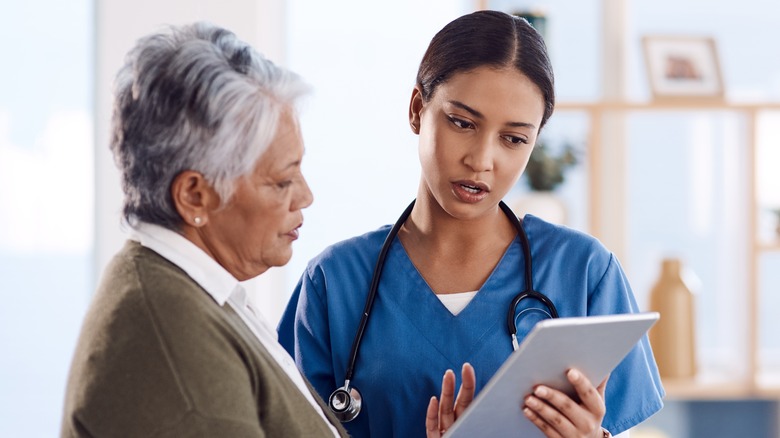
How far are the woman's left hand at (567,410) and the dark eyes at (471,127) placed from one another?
400 mm

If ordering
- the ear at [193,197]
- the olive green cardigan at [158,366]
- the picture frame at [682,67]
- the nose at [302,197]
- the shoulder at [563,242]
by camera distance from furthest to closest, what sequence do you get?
the picture frame at [682,67] < the shoulder at [563,242] < the nose at [302,197] < the ear at [193,197] < the olive green cardigan at [158,366]

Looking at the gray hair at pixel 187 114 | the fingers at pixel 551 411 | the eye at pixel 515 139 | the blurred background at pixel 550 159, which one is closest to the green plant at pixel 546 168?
the blurred background at pixel 550 159

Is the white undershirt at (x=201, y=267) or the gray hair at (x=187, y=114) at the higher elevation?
the gray hair at (x=187, y=114)

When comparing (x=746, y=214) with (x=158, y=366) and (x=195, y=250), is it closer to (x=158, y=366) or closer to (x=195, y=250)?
(x=195, y=250)

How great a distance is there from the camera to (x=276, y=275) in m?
3.10

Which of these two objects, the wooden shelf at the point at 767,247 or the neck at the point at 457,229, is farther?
the wooden shelf at the point at 767,247

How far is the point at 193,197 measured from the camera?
3.51 feet

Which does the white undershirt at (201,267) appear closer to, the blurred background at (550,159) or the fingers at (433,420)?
the fingers at (433,420)

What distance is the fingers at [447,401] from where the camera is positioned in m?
1.38

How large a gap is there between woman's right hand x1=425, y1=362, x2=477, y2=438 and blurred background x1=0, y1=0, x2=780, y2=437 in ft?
5.35

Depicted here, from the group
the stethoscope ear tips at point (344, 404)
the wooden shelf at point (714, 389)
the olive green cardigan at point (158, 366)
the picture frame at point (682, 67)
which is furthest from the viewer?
the picture frame at point (682, 67)

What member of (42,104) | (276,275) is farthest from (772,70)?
(42,104)

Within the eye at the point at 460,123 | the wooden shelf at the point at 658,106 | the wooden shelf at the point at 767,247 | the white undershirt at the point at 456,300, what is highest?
the eye at the point at 460,123

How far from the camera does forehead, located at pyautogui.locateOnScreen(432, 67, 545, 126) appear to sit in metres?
1.44
